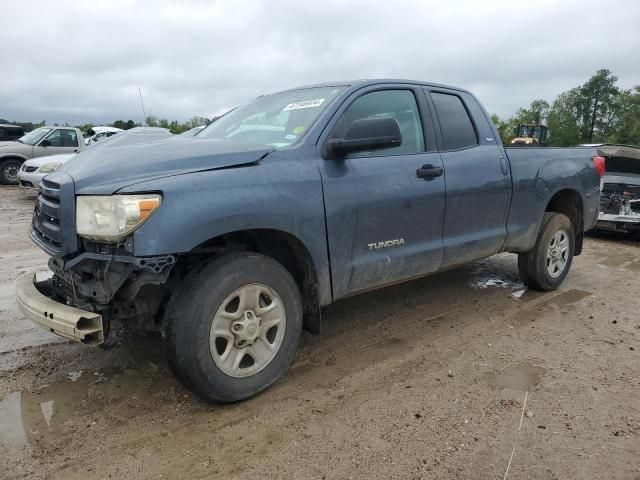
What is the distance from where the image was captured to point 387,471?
7.89 feet

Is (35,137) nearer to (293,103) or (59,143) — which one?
(59,143)

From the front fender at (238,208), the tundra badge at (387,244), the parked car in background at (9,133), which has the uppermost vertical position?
the parked car in background at (9,133)

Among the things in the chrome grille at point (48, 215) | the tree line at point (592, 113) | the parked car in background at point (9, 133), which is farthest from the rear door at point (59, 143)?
the tree line at point (592, 113)

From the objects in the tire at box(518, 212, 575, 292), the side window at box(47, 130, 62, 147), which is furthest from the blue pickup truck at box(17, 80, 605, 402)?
the side window at box(47, 130, 62, 147)

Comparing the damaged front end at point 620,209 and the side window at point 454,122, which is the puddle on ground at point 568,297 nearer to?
the side window at point 454,122

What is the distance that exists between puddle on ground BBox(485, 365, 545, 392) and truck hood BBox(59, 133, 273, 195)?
80.5 inches

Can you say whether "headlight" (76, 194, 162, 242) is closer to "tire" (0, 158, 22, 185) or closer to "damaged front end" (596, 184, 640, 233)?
"damaged front end" (596, 184, 640, 233)

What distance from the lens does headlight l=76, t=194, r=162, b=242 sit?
2.54m

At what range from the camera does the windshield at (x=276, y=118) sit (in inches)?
134

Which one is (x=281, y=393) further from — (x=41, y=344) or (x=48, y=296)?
(x=41, y=344)

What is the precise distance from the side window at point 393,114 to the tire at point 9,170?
14.0 metres

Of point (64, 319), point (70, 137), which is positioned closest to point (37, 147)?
point (70, 137)

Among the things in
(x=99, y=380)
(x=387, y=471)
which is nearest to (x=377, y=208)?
(x=387, y=471)

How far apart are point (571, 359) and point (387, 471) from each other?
1956 mm
